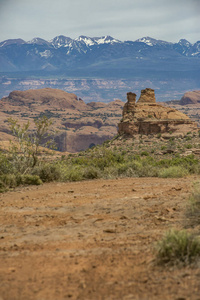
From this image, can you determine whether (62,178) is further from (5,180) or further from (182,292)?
(182,292)

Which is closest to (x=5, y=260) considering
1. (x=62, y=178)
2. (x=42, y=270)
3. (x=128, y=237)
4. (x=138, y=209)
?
(x=42, y=270)

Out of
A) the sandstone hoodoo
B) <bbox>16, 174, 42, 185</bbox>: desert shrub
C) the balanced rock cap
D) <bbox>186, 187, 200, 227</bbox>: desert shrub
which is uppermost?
the balanced rock cap

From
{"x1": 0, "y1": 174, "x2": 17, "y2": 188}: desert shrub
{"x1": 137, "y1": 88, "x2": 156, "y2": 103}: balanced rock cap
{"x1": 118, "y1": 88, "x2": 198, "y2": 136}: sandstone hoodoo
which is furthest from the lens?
{"x1": 137, "y1": 88, "x2": 156, "y2": 103}: balanced rock cap

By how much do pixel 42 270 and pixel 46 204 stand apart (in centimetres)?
506

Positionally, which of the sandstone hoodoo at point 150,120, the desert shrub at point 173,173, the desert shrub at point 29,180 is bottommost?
the desert shrub at point 29,180

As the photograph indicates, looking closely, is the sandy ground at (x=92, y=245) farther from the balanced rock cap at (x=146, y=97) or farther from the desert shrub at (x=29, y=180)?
the balanced rock cap at (x=146, y=97)

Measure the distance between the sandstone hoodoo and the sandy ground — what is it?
49.6 meters

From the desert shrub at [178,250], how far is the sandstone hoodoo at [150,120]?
55.8 metres

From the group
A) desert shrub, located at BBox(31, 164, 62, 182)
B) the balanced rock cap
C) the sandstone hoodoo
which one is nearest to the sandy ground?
desert shrub, located at BBox(31, 164, 62, 182)

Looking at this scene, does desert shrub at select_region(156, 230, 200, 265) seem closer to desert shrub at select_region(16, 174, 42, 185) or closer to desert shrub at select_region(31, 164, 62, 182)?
desert shrub at select_region(16, 174, 42, 185)

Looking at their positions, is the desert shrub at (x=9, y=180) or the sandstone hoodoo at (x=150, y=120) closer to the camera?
the desert shrub at (x=9, y=180)

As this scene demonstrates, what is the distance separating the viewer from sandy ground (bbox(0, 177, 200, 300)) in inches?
207

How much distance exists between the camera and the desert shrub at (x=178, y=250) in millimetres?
5863

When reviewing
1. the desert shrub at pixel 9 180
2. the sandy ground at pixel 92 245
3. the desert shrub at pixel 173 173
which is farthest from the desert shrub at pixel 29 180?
the desert shrub at pixel 173 173
